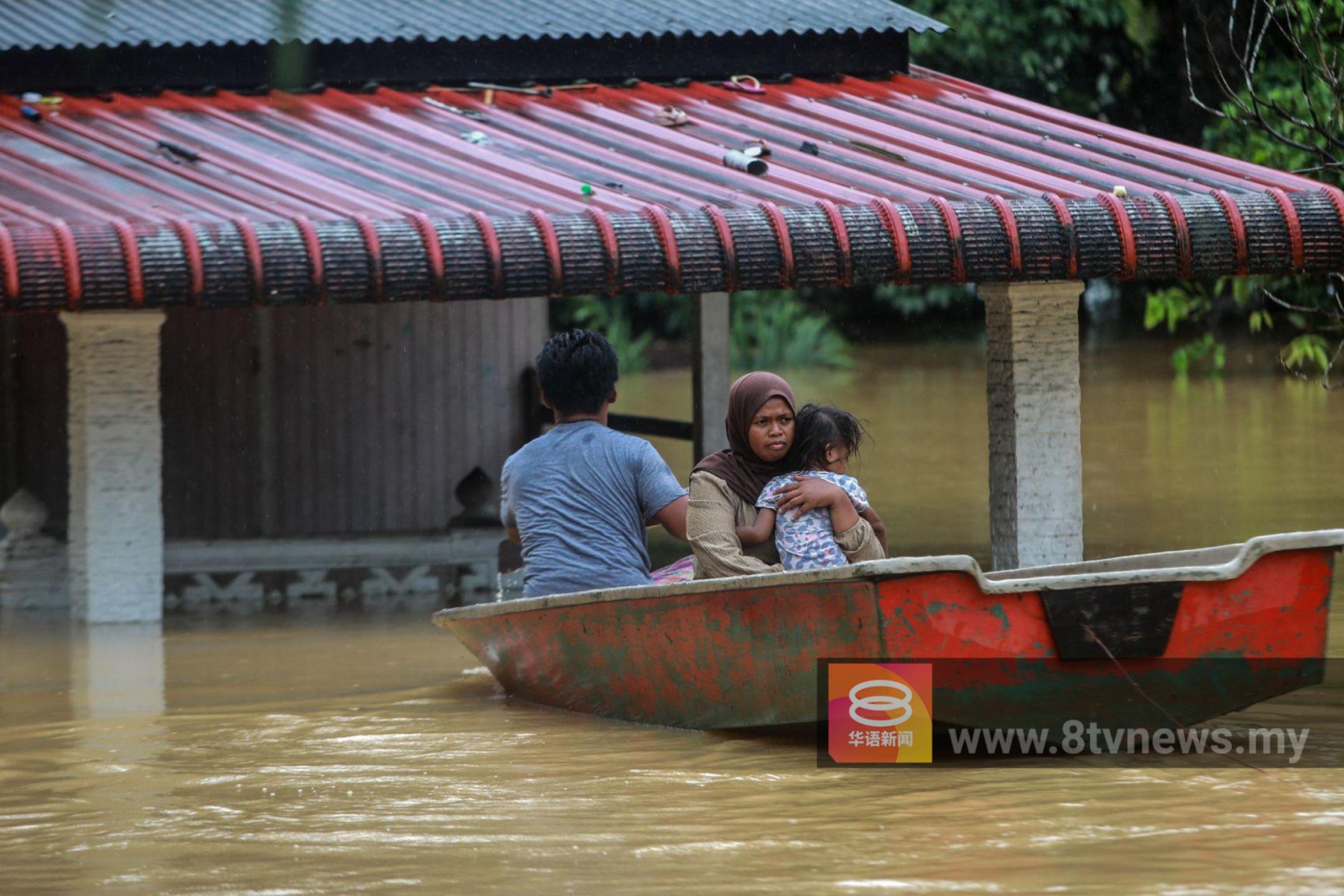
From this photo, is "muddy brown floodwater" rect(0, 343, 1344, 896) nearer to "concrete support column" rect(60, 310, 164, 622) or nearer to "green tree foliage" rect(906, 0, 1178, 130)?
"concrete support column" rect(60, 310, 164, 622)

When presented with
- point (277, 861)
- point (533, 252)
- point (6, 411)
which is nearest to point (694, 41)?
point (533, 252)

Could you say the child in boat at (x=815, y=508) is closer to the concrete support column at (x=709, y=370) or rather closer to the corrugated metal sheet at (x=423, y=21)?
the concrete support column at (x=709, y=370)

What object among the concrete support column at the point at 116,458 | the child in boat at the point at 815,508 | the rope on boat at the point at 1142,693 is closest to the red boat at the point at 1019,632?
the rope on boat at the point at 1142,693

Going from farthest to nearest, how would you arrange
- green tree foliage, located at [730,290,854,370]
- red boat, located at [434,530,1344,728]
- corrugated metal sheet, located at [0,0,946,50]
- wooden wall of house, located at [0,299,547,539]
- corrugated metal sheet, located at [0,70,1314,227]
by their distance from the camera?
green tree foliage, located at [730,290,854,370] < wooden wall of house, located at [0,299,547,539] < corrugated metal sheet, located at [0,0,946,50] < corrugated metal sheet, located at [0,70,1314,227] < red boat, located at [434,530,1344,728]

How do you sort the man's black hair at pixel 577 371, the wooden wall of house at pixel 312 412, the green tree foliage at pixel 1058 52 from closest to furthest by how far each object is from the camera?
the man's black hair at pixel 577 371
the wooden wall of house at pixel 312 412
the green tree foliage at pixel 1058 52

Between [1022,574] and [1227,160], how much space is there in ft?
13.9

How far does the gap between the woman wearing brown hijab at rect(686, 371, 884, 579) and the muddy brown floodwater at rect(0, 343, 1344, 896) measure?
63 cm

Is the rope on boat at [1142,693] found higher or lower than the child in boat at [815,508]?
lower

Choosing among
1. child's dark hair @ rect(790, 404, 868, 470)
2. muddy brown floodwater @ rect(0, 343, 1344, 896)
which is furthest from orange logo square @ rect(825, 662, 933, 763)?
child's dark hair @ rect(790, 404, 868, 470)

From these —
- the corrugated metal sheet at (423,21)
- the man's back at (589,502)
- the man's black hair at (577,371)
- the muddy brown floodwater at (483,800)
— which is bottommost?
the muddy brown floodwater at (483,800)

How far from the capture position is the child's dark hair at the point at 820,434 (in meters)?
6.22

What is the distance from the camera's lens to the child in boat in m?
6.22

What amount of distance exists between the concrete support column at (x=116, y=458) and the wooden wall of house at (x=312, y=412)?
1926 millimetres

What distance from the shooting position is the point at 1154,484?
14953 mm
